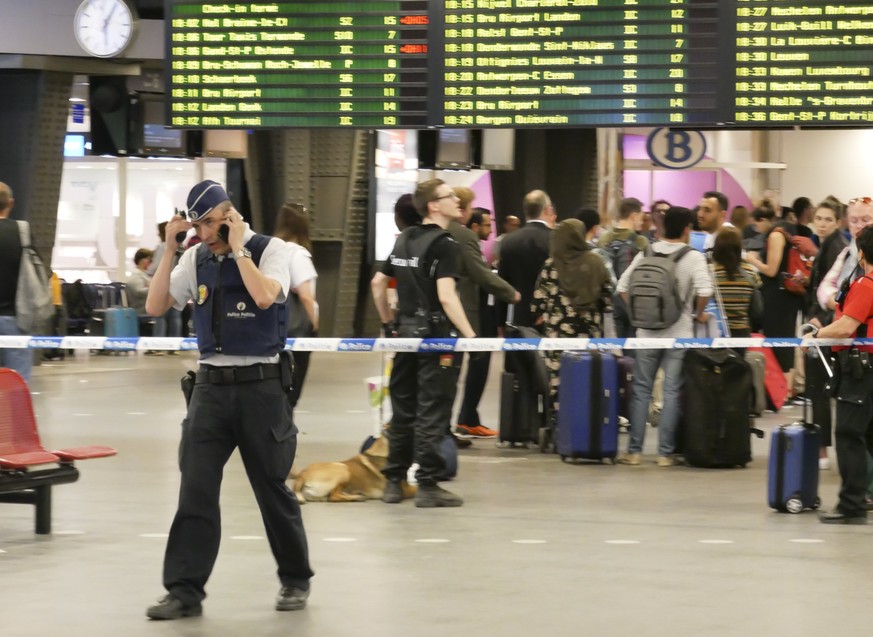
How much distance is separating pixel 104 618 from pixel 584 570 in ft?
6.66

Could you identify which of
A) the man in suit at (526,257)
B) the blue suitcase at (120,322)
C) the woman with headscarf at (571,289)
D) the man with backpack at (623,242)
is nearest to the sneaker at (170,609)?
the woman with headscarf at (571,289)

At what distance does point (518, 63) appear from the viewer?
897cm

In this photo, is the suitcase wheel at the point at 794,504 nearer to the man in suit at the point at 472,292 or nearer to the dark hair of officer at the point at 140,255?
the man in suit at the point at 472,292

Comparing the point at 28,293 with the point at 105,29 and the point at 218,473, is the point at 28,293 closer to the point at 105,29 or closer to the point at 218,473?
the point at 218,473

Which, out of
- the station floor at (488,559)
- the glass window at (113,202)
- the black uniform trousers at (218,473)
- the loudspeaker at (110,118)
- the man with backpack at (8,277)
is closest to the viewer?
the station floor at (488,559)

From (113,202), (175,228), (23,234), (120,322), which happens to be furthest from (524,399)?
(113,202)

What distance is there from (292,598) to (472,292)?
527 centimetres

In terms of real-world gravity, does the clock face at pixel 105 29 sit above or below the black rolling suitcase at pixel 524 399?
above

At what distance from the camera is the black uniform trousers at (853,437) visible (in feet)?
22.9

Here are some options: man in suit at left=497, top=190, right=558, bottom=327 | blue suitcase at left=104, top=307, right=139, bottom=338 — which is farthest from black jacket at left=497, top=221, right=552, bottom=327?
blue suitcase at left=104, top=307, right=139, bottom=338

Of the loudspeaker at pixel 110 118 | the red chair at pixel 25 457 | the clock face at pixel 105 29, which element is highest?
the clock face at pixel 105 29

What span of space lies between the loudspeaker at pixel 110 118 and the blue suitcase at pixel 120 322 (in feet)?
14.2

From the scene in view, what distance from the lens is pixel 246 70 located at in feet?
30.8

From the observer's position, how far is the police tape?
7.45 metres
